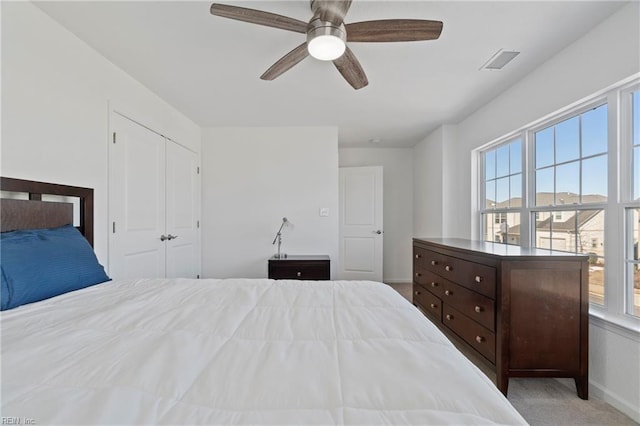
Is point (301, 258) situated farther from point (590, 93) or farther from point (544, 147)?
point (590, 93)

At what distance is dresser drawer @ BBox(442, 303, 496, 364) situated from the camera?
1.90 meters

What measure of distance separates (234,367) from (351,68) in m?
1.92

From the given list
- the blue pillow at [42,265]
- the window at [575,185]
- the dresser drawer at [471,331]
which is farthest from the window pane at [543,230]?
the blue pillow at [42,265]

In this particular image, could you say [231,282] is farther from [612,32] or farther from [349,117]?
[612,32]

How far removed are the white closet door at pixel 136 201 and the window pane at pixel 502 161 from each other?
148 inches

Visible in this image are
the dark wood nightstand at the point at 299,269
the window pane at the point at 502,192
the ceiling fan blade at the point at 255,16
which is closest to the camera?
the ceiling fan blade at the point at 255,16

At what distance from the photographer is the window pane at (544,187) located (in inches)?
93.1

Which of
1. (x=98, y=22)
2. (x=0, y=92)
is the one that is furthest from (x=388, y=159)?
(x=0, y=92)

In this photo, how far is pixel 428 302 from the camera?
2943 millimetres

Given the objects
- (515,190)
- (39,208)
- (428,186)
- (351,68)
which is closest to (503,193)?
(515,190)

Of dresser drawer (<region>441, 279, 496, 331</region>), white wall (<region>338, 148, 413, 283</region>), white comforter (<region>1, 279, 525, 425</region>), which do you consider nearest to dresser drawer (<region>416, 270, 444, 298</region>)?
dresser drawer (<region>441, 279, 496, 331</region>)

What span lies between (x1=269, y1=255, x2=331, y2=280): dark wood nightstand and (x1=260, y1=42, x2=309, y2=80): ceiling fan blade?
2161 mm

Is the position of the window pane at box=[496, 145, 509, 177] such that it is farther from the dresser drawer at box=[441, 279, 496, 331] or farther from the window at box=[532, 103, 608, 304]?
the dresser drawer at box=[441, 279, 496, 331]

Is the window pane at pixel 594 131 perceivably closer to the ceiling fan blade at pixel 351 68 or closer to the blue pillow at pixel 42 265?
the ceiling fan blade at pixel 351 68
